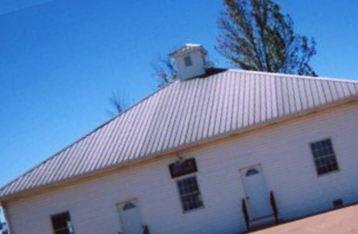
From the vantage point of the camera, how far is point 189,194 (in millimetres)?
19766

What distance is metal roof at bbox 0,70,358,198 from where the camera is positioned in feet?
63.7

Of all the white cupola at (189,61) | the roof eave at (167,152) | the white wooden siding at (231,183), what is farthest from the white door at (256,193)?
the white cupola at (189,61)

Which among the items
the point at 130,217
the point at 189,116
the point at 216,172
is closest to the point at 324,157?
the point at 216,172

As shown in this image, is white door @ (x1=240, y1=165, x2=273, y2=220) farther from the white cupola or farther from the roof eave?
the white cupola

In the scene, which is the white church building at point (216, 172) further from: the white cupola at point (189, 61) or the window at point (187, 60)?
the window at point (187, 60)

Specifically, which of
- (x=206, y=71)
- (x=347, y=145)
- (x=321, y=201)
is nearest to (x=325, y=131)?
(x=347, y=145)

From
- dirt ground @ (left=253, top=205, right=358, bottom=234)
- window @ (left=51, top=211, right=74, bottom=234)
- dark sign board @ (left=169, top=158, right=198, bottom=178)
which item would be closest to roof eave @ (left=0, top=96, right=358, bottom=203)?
dark sign board @ (left=169, top=158, right=198, bottom=178)

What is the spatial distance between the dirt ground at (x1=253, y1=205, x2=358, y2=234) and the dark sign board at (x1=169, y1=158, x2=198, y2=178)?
3577 mm

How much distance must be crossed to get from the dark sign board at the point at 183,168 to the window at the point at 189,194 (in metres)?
0.34

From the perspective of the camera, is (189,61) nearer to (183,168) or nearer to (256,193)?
(183,168)

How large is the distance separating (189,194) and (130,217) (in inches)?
99.7

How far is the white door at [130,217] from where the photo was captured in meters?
20.1

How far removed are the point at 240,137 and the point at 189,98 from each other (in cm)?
413

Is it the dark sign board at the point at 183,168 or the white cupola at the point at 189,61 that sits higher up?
the white cupola at the point at 189,61
